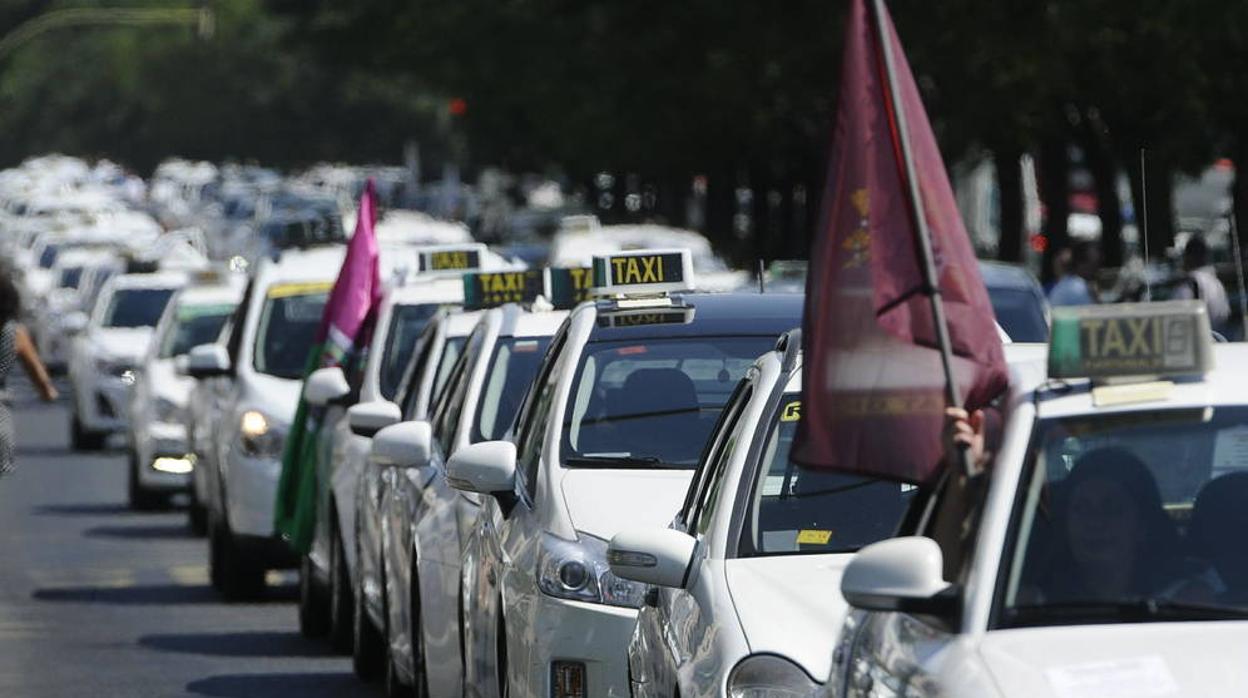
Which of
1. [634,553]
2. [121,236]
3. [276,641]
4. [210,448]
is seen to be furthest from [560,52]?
[634,553]

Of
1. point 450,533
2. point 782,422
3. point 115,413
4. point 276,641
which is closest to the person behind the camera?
point 782,422

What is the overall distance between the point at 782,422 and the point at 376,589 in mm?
4734

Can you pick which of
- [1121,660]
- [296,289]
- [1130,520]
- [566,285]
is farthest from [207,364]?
[1121,660]

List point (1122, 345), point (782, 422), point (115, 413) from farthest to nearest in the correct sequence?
1. point (115, 413)
2. point (782, 422)
3. point (1122, 345)

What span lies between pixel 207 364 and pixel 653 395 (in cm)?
796

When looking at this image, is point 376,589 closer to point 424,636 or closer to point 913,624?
point 424,636

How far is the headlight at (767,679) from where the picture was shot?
6906 mm

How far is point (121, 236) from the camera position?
57.1m

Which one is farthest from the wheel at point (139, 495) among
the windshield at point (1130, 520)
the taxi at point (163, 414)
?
the windshield at point (1130, 520)

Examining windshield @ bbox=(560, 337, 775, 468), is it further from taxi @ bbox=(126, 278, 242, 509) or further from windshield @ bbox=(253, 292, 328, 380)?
taxi @ bbox=(126, 278, 242, 509)

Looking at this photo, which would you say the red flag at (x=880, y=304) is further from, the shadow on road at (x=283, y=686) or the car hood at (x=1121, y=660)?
the shadow on road at (x=283, y=686)

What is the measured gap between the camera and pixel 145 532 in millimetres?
22094

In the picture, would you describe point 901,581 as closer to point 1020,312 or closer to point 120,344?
point 1020,312

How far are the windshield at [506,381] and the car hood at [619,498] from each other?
1.87m
